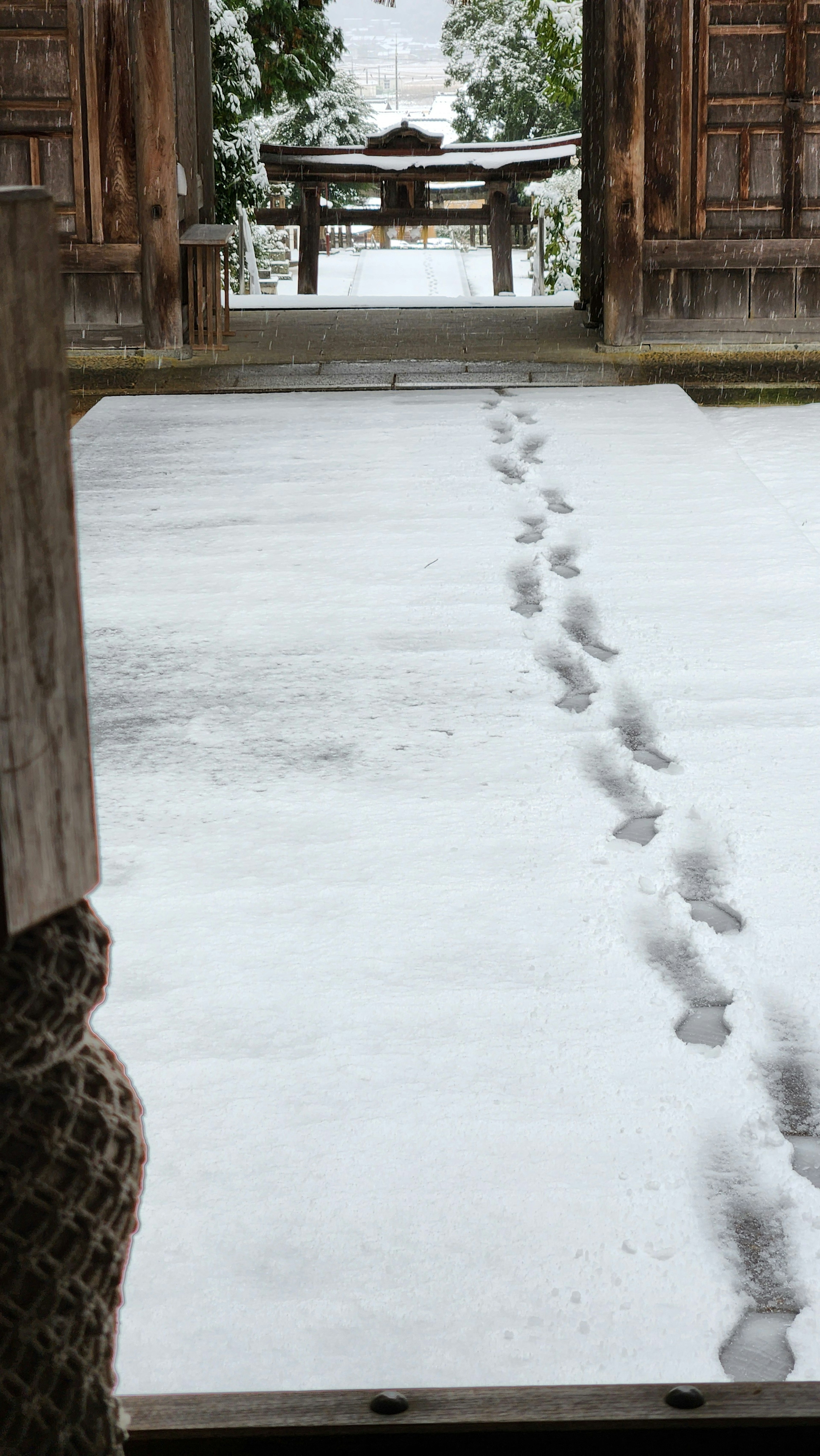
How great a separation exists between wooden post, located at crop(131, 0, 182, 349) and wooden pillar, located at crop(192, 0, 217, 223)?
1.70 meters

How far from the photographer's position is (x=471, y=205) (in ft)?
103

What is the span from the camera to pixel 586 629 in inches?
130

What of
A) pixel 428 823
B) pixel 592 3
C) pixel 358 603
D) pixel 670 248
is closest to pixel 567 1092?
pixel 428 823

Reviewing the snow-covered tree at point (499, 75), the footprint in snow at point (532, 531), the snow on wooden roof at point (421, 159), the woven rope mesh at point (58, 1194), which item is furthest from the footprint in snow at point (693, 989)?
the snow-covered tree at point (499, 75)

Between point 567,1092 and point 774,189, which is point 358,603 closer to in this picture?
point 567,1092

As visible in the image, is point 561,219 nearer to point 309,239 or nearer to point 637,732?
point 309,239

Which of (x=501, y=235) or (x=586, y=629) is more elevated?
(x=501, y=235)

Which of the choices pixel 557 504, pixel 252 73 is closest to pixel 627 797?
pixel 557 504

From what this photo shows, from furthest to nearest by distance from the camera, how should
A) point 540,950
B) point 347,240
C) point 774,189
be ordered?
1. point 347,240
2. point 774,189
3. point 540,950

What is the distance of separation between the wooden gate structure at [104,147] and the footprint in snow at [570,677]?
398 centimetres

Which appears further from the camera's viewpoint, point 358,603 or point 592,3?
point 592,3

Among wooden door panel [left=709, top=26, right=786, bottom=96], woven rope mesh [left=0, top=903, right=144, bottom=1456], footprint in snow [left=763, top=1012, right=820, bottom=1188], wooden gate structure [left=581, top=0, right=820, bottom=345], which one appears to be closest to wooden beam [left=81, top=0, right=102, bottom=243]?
wooden gate structure [left=581, top=0, right=820, bottom=345]

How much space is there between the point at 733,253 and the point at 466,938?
5.18 metres

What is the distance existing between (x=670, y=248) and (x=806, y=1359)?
588 cm
